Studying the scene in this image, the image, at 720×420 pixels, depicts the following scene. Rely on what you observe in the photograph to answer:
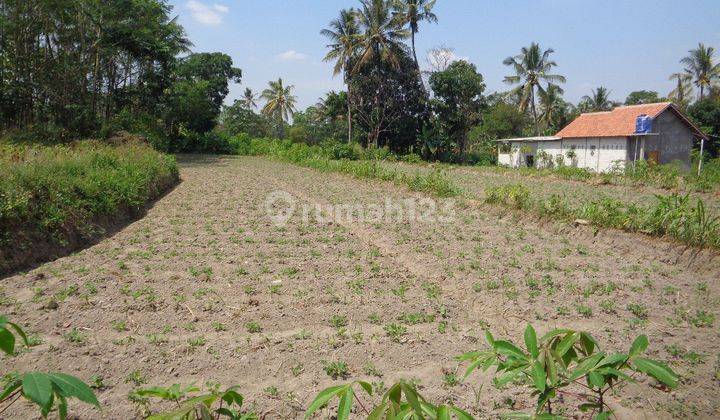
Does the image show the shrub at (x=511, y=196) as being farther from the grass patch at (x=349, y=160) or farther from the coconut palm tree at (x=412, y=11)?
the coconut palm tree at (x=412, y=11)

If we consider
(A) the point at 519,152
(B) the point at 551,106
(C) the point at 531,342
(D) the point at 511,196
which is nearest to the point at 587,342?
(C) the point at 531,342

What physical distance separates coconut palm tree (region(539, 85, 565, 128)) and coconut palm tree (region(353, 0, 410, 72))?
14452 millimetres

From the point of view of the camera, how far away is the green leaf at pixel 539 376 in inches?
44.6

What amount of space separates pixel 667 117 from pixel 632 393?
25.6 m

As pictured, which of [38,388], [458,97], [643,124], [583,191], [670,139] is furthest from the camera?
[458,97]

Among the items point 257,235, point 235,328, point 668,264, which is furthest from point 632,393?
point 257,235

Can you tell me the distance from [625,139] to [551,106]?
1860 cm

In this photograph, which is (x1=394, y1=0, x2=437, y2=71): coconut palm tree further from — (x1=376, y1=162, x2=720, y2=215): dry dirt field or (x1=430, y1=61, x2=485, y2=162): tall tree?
Result: (x1=376, y1=162, x2=720, y2=215): dry dirt field

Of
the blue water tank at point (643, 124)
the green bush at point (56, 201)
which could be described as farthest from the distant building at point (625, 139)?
the green bush at point (56, 201)

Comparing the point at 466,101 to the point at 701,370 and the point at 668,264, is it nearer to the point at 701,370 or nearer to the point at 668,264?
the point at 668,264

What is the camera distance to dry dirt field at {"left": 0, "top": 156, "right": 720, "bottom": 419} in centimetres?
355

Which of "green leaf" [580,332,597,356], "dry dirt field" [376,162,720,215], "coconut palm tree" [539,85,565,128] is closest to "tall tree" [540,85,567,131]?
"coconut palm tree" [539,85,565,128]

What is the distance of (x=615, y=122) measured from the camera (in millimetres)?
25156

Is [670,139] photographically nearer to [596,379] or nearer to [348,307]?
[348,307]
